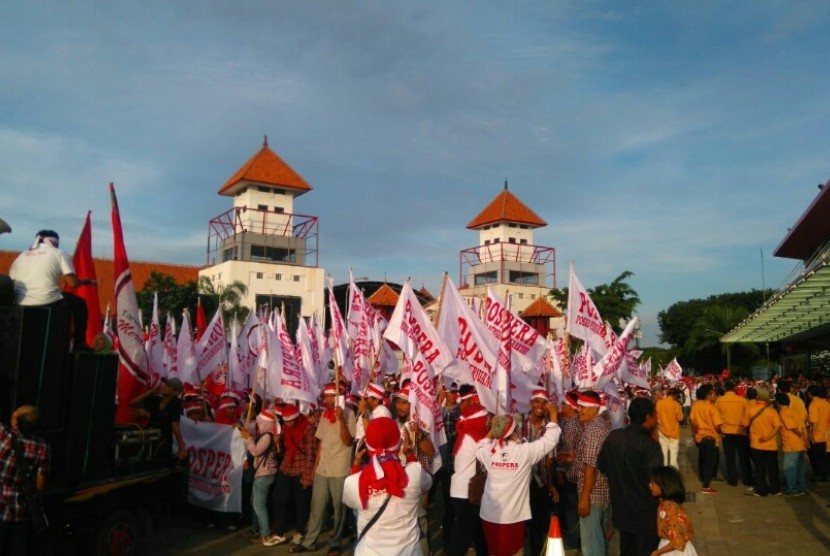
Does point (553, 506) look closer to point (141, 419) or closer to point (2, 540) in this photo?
point (141, 419)

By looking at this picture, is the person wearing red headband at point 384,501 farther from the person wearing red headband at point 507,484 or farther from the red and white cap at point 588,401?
the red and white cap at point 588,401

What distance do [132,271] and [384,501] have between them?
55091 millimetres

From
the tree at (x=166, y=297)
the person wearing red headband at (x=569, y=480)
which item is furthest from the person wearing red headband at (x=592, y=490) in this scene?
the tree at (x=166, y=297)

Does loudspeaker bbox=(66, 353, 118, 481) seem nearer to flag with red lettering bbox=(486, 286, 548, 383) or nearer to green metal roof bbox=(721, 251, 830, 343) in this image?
flag with red lettering bbox=(486, 286, 548, 383)

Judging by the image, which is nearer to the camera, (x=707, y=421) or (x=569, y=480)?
(x=569, y=480)

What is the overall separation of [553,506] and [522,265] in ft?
188

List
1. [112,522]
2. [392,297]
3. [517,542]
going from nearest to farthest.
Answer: [517,542]
[112,522]
[392,297]

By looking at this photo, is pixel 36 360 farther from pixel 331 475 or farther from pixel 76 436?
pixel 331 475

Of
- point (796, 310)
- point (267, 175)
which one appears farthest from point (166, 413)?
point (267, 175)

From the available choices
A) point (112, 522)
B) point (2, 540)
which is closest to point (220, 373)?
point (112, 522)

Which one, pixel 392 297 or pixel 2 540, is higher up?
pixel 392 297

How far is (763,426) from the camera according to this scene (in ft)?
41.4

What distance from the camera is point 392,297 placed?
5197 cm

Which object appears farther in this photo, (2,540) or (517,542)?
(517,542)
